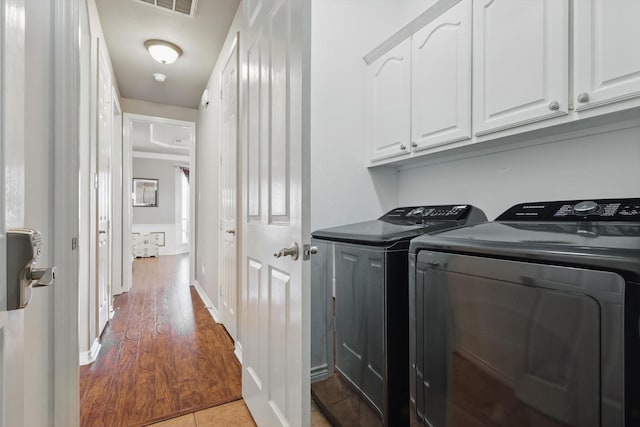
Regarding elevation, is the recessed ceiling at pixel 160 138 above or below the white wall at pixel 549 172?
above

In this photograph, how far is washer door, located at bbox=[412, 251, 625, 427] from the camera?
2.25 feet

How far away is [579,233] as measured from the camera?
0.91 metres

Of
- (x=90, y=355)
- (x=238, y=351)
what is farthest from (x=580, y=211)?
(x=90, y=355)

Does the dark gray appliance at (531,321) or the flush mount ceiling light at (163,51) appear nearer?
the dark gray appliance at (531,321)

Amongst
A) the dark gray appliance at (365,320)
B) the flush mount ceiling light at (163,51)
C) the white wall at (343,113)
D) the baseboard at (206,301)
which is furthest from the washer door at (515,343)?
the flush mount ceiling light at (163,51)

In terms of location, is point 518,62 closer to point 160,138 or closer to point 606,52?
point 606,52

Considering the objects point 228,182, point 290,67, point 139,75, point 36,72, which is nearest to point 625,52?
point 290,67

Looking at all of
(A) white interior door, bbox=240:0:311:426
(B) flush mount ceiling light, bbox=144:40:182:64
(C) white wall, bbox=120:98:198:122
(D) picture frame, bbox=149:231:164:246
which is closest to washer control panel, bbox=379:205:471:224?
(A) white interior door, bbox=240:0:311:426

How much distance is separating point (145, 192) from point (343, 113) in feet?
23.2

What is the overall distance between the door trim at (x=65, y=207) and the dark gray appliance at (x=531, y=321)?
138 centimetres

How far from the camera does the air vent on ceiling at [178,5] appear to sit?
7.61ft

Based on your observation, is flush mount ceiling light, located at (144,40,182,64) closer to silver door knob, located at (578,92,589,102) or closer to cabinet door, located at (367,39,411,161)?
cabinet door, located at (367,39,411,161)

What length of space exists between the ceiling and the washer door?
255cm

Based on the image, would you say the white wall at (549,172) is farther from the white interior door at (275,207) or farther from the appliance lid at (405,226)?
the white interior door at (275,207)
